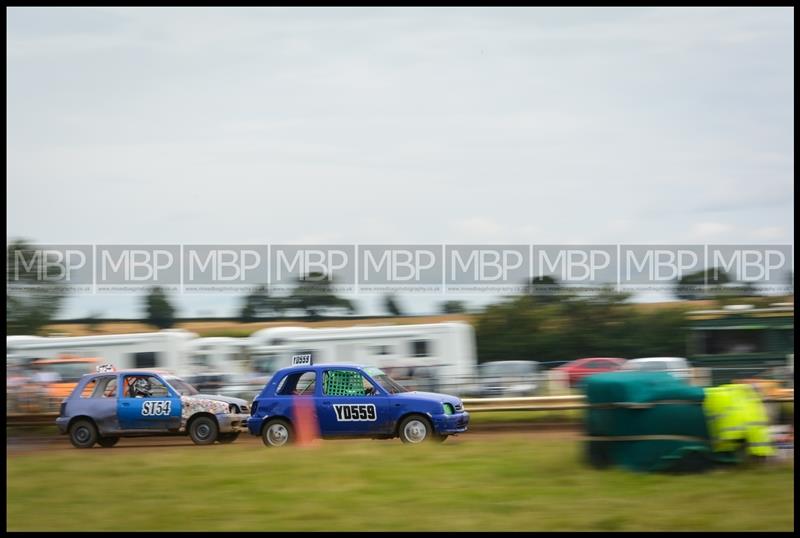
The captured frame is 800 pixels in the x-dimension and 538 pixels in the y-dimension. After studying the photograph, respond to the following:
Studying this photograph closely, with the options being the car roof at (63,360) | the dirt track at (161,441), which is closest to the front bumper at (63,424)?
the dirt track at (161,441)

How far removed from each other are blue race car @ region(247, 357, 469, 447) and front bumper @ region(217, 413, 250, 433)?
3.81 feet

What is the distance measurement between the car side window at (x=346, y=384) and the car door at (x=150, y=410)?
2808 mm

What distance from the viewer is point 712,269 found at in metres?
36.2

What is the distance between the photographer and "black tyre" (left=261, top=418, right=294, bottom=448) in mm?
15508

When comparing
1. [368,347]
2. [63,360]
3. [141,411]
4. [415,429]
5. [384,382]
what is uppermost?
[368,347]

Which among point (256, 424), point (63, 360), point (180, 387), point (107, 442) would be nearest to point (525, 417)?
point (256, 424)

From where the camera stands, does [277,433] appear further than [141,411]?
No

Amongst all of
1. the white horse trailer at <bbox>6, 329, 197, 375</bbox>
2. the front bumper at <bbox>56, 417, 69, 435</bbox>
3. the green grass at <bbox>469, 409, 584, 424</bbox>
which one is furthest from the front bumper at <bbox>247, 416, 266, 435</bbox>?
the white horse trailer at <bbox>6, 329, 197, 375</bbox>

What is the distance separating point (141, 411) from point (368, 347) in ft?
25.1

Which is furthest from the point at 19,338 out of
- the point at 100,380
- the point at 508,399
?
the point at 508,399

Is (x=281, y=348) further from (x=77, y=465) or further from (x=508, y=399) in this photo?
(x=77, y=465)

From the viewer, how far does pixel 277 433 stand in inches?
612

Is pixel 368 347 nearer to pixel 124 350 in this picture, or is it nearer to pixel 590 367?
pixel 124 350

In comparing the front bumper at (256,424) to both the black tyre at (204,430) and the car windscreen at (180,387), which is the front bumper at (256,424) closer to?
the black tyre at (204,430)
